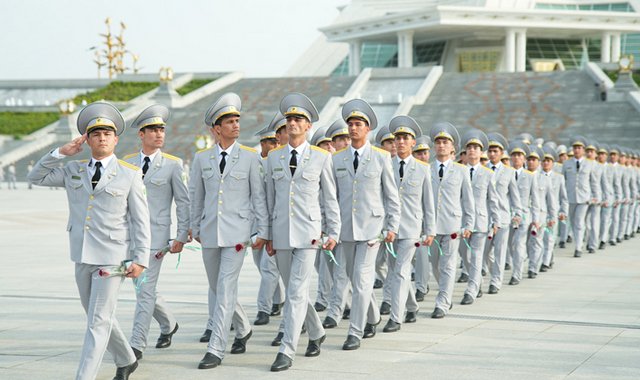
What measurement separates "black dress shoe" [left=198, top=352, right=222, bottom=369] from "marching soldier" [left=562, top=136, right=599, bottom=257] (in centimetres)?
1055

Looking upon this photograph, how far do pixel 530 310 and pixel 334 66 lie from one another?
6818 cm

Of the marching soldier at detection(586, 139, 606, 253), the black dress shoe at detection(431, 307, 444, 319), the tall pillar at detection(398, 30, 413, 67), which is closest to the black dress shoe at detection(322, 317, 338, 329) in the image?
the black dress shoe at detection(431, 307, 444, 319)

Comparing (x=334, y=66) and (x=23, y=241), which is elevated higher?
(x=334, y=66)

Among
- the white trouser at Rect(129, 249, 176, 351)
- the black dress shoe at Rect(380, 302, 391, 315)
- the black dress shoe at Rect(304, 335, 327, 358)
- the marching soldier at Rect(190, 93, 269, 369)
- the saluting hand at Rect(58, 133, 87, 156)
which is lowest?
the black dress shoe at Rect(380, 302, 391, 315)

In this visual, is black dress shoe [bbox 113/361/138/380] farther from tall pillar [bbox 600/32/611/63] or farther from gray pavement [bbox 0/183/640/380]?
tall pillar [bbox 600/32/611/63]

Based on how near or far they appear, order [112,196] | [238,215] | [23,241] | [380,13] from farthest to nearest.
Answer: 1. [380,13]
2. [23,241]
3. [238,215]
4. [112,196]

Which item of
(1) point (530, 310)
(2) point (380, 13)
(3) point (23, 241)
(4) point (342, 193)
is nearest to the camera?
(4) point (342, 193)

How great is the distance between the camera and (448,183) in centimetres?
1023

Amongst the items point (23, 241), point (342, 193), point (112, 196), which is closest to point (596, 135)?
point (23, 241)

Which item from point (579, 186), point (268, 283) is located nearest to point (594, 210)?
point (579, 186)

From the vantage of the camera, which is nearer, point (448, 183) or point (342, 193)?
point (342, 193)

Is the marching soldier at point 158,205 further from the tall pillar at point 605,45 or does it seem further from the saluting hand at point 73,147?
the tall pillar at point 605,45

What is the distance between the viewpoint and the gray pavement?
269 inches

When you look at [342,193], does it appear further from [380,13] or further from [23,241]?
[380,13]
